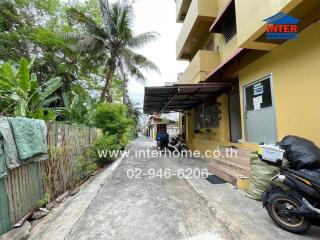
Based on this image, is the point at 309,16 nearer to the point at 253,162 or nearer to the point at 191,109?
the point at 253,162

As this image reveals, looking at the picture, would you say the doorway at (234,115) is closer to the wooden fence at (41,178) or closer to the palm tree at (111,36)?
the wooden fence at (41,178)

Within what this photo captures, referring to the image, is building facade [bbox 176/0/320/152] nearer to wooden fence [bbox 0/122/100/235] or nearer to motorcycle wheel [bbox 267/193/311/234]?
motorcycle wheel [bbox 267/193/311/234]

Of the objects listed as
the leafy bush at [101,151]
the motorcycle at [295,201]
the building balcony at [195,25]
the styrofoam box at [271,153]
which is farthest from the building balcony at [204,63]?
the motorcycle at [295,201]

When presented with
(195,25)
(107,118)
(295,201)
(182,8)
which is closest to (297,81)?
(295,201)

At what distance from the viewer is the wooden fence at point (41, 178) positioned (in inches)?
116

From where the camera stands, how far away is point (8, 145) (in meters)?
2.93

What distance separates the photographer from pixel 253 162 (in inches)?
163

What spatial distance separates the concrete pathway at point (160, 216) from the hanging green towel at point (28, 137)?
125 centimetres

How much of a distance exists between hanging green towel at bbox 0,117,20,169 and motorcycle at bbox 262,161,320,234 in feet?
13.6

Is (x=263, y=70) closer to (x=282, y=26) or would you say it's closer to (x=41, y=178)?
(x=282, y=26)

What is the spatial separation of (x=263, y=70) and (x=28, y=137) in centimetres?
562

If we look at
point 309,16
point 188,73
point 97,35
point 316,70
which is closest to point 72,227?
point 316,70

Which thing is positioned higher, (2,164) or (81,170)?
(2,164)

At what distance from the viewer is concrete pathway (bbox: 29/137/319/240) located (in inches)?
114
